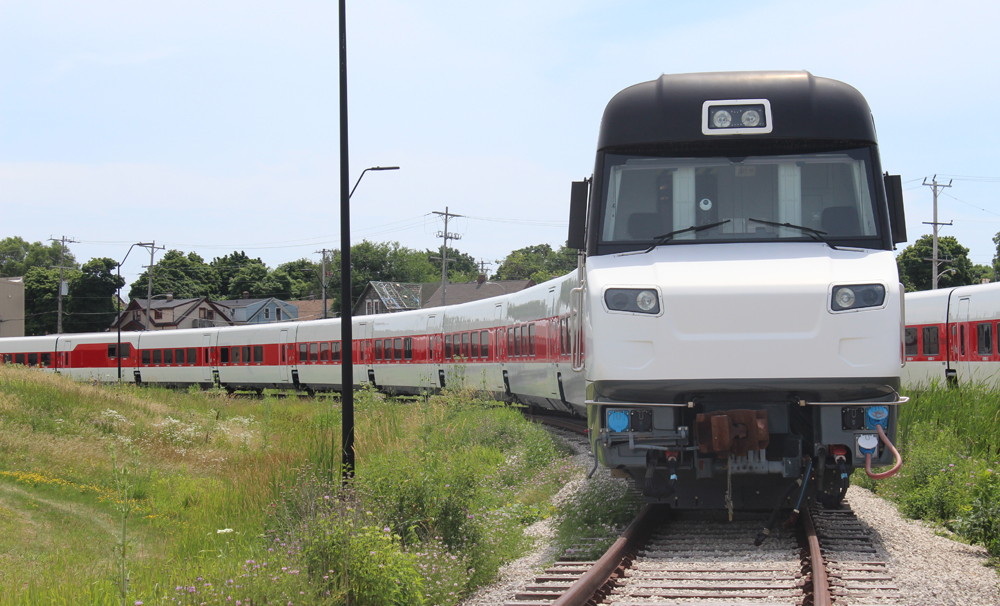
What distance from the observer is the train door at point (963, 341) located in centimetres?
1903

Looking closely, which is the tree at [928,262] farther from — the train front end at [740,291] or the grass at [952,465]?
the train front end at [740,291]

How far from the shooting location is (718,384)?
20.4ft

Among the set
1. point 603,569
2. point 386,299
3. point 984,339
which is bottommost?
point 603,569

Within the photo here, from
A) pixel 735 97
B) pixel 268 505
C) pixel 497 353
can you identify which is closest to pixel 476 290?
pixel 497 353

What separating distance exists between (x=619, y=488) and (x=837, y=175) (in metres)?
3.98

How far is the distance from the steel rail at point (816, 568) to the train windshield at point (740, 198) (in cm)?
226

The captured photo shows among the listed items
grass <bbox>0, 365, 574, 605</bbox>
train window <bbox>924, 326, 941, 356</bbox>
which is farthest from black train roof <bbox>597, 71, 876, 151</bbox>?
train window <bbox>924, 326, 941, 356</bbox>

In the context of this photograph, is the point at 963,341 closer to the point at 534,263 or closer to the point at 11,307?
the point at 11,307

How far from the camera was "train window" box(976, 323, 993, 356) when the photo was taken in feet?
59.4

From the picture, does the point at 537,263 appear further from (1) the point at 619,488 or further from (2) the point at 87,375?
(1) the point at 619,488

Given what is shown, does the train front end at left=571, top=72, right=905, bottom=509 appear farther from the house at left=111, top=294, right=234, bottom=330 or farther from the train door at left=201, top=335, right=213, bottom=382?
the house at left=111, top=294, right=234, bottom=330

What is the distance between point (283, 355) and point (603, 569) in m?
31.1

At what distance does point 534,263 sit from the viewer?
13925 centimetres

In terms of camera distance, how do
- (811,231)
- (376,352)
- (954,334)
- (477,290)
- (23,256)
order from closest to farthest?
(811,231), (954,334), (376,352), (477,290), (23,256)
